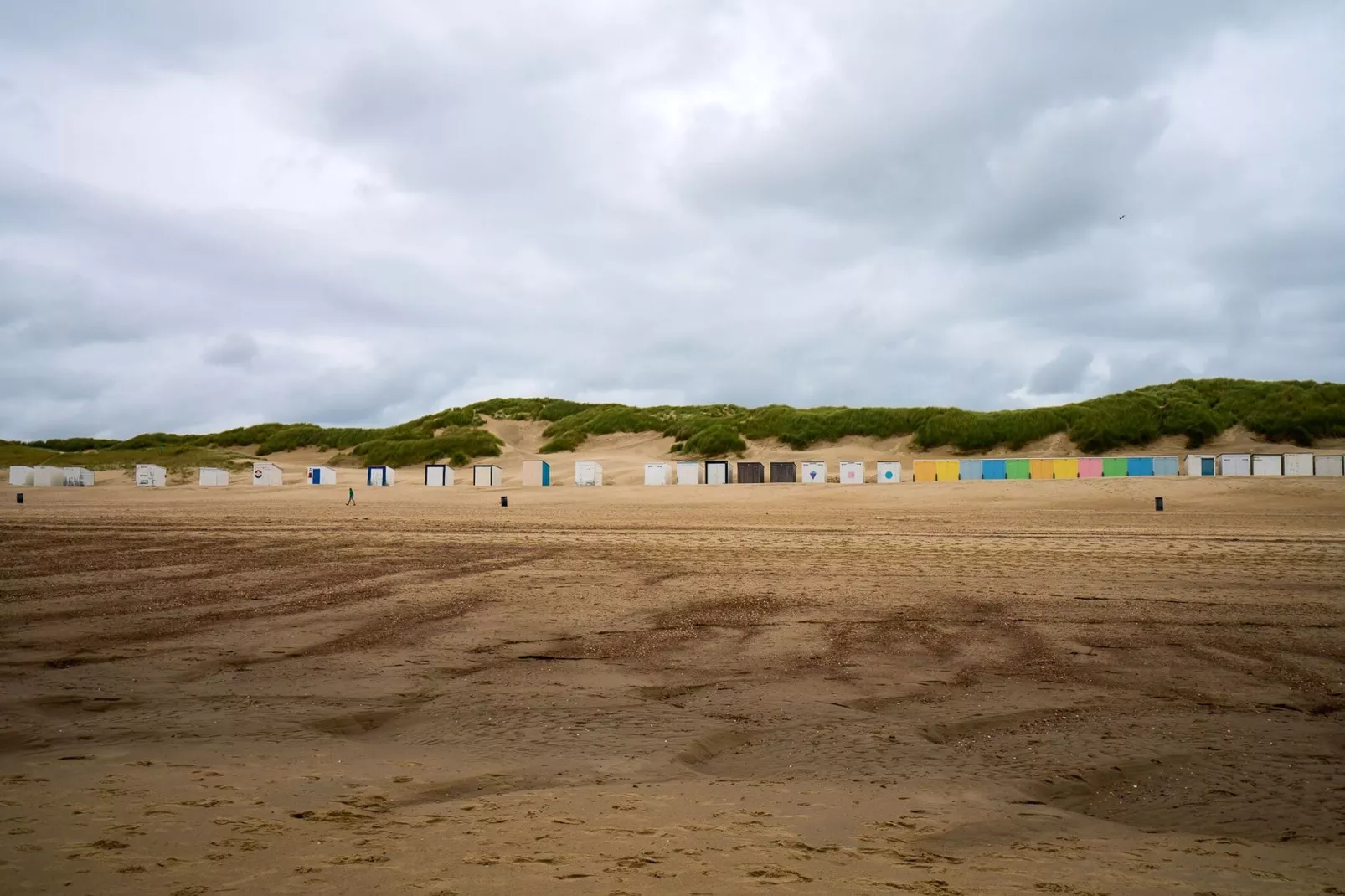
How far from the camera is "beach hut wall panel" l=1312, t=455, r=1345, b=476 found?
4134 cm

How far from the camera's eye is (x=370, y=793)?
4367 millimetres

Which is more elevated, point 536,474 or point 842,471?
point 536,474

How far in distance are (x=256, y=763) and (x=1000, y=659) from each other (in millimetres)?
6078

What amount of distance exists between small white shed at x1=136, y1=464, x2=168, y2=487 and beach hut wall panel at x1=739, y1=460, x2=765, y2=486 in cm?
3760

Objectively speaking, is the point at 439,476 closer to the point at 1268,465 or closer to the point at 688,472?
the point at 688,472

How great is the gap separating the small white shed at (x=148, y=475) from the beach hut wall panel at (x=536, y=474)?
24.1m

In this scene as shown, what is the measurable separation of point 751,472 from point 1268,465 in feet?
85.1

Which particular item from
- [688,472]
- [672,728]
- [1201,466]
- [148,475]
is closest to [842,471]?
[688,472]

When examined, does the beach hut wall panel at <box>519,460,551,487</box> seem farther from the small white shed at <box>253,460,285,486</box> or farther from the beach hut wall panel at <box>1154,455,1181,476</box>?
the beach hut wall panel at <box>1154,455,1181,476</box>

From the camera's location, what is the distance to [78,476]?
5494 centimetres

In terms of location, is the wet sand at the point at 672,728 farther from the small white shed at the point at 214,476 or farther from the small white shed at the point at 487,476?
the small white shed at the point at 214,476

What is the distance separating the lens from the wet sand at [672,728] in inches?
141

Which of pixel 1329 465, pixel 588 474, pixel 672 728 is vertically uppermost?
pixel 588 474

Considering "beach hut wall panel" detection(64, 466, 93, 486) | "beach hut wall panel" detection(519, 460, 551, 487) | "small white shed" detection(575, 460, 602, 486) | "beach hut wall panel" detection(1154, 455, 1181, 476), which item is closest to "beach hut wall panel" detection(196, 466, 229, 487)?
"beach hut wall panel" detection(64, 466, 93, 486)
